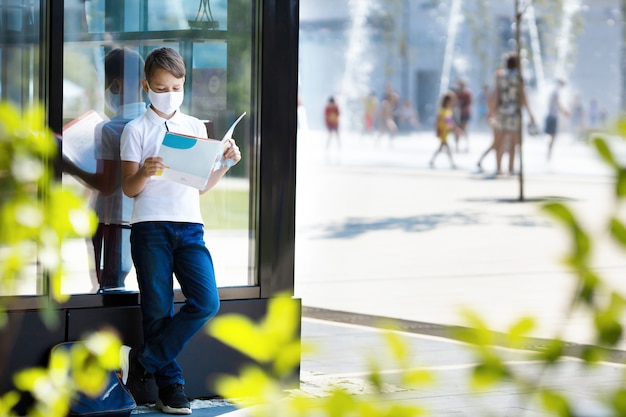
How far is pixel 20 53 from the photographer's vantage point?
531 centimetres

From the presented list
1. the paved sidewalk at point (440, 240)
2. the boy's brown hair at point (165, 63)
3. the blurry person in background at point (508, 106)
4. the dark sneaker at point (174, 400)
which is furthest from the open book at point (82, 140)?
the blurry person in background at point (508, 106)

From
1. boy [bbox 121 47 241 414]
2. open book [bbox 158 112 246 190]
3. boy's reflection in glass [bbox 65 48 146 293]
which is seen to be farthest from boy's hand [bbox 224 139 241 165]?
boy's reflection in glass [bbox 65 48 146 293]

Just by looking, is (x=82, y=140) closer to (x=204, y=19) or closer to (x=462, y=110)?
(x=204, y=19)

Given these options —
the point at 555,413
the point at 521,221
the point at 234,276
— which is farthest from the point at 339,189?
the point at 555,413

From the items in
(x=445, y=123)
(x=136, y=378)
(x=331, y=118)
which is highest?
(x=331, y=118)

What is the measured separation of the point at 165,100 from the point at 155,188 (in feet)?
1.34

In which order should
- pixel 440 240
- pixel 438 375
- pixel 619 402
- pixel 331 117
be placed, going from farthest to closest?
pixel 331 117 → pixel 440 240 → pixel 438 375 → pixel 619 402

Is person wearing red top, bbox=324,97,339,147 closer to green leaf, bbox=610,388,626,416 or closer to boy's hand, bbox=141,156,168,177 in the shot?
boy's hand, bbox=141,156,168,177

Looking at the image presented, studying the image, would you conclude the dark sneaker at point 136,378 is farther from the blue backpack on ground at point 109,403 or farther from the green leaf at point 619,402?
the green leaf at point 619,402

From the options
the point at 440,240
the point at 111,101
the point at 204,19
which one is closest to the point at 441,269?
the point at 440,240

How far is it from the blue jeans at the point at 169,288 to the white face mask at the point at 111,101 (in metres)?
0.60

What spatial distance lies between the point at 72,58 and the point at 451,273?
22.0 feet

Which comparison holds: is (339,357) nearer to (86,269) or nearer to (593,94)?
(86,269)

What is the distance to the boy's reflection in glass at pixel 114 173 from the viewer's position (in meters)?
5.57
